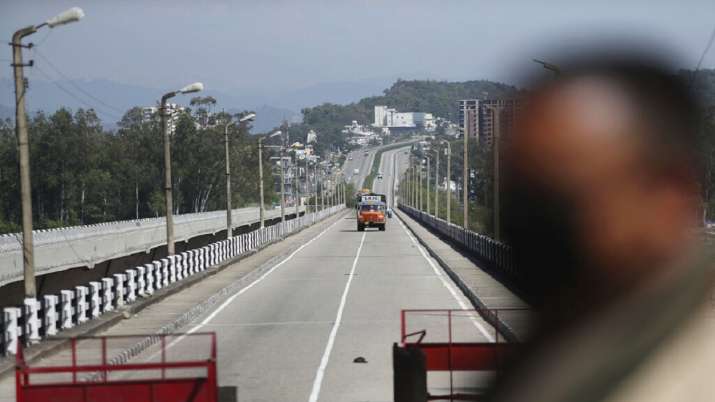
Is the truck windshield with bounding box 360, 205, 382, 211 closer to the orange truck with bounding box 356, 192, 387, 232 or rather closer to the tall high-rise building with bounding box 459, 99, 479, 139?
the orange truck with bounding box 356, 192, 387, 232

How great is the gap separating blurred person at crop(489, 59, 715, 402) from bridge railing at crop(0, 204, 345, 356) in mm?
8960

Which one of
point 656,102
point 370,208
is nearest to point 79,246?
point 656,102

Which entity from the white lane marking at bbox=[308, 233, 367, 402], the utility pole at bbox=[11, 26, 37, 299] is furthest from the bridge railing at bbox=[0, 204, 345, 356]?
the white lane marking at bbox=[308, 233, 367, 402]

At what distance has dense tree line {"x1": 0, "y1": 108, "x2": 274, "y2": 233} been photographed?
109125 millimetres

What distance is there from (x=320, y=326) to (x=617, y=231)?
59.7 feet

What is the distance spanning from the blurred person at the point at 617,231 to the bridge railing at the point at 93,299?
8960mm

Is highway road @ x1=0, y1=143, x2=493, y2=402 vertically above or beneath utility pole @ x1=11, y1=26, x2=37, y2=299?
beneath

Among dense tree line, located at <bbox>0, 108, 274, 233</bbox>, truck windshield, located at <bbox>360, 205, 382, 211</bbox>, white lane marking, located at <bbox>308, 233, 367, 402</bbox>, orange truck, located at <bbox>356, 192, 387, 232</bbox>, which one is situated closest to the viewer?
white lane marking, located at <bbox>308, 233, 367, 402</bbox>

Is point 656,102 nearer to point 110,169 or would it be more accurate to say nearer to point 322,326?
point 322,326

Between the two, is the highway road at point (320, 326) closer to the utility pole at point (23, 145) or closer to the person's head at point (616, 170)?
the utility pole at point (23, 145)

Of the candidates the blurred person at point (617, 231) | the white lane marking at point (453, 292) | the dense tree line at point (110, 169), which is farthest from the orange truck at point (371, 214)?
the blurred person at point (617, 231)

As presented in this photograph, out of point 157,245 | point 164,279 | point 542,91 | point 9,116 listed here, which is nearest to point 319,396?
point 542,91

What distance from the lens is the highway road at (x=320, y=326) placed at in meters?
14.6

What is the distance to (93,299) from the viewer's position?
2397 cm
